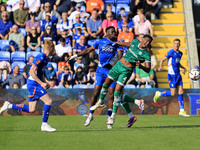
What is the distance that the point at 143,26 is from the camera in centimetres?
1712

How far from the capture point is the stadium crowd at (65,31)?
595 inches

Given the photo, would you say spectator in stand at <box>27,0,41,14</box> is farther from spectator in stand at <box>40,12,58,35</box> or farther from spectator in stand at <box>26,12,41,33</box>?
spectator in stand at <box>40,12,58,35</box>

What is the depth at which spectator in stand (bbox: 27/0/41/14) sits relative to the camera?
59.5ft

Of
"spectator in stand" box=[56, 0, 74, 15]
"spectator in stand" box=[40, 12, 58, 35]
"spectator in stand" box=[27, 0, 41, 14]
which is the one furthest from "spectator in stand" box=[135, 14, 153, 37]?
"spectator in stand" box=[27, 0, 41, 14]

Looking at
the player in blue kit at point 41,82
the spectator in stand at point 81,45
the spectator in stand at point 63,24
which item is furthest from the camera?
the spectator in stand at point 63,24

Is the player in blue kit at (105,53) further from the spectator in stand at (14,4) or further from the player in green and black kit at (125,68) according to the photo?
the spectator in stand at (14,4)

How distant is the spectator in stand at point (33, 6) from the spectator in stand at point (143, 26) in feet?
15.4

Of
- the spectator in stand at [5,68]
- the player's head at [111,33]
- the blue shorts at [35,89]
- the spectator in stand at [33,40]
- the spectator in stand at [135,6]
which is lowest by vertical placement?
the blue shorts at [35,89]

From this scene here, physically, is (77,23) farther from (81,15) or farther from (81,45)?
(81,45)

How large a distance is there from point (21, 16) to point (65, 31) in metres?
2.21

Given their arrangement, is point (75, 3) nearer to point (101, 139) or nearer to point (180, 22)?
point (180, 22)

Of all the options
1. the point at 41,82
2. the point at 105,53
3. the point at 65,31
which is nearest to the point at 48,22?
the point at 65,31

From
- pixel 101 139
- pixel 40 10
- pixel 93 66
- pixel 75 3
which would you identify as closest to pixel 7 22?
pixel 40 10

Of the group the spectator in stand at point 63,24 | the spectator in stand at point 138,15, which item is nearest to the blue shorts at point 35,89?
the spectator in stand at point 63,24
